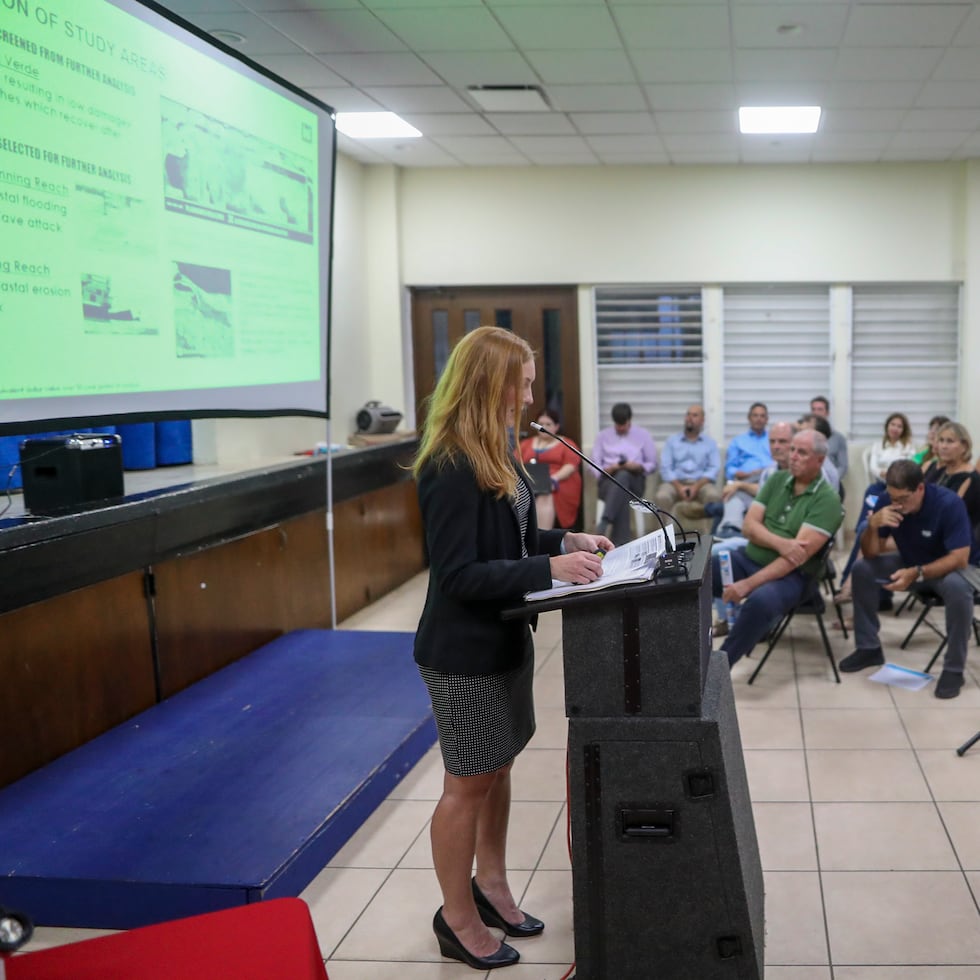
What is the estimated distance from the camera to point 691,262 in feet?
26.6

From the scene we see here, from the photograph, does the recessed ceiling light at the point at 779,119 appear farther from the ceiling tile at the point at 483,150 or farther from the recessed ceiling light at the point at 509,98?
the ceiling tile at the point at 483,150

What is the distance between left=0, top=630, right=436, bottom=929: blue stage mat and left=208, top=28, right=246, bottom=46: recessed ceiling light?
9.36 ft

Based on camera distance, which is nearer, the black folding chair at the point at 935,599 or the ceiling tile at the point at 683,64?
the black folding chair at the point at 935,599

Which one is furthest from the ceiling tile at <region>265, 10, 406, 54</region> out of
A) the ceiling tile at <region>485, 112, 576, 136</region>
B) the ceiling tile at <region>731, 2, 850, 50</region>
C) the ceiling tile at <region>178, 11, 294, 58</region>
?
the ceiling tile at <region>731, 2, 850, 50</region>

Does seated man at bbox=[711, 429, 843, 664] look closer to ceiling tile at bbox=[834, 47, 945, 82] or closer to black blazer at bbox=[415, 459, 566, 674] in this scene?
ceiling tile at bbox=[834, 47, 945, 82]

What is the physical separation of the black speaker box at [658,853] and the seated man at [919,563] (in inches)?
101

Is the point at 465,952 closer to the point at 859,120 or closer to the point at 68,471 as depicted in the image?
the point at 68,471

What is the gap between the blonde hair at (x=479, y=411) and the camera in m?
2.14

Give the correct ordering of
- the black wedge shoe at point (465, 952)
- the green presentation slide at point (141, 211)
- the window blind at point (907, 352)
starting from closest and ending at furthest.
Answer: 1. the black wedge shoe at point (465, 952)
2. the green presentation slide at point (141, 211)
3. the window blind at point (907, 352)

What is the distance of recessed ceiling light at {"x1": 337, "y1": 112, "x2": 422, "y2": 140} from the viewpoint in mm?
6258

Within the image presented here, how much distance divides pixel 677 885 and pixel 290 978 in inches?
37.4

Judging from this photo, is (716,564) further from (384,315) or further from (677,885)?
(384,315)

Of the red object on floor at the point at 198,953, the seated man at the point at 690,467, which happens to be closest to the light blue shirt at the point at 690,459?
the seated man at the point at 690,467

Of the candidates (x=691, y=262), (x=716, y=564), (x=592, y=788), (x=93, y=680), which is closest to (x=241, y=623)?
(x=93, y=680)
